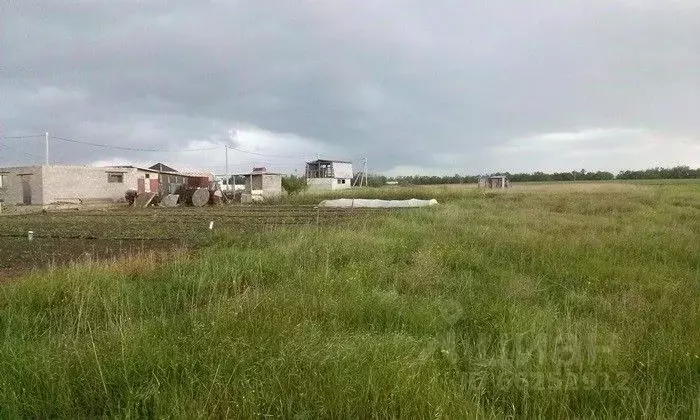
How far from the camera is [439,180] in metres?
84.2

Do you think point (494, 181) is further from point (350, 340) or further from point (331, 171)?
point (350, 340)

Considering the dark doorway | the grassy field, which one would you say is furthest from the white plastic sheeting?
the grassy field

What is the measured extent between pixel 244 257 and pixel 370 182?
65.9 m

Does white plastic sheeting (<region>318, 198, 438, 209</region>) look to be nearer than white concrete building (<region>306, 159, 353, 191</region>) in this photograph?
Yes

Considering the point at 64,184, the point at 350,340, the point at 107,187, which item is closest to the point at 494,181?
the point at 107,187

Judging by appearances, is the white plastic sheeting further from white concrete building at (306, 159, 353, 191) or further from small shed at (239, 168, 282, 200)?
white concrete building at (306, 159, 353, 191)

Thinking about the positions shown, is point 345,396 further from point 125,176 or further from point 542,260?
point 125,176

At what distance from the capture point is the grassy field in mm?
2791

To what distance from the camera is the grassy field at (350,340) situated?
9.16 feet

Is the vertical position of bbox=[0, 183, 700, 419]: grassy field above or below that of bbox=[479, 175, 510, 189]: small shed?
below

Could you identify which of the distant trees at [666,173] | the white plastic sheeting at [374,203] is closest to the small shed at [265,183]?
the white plastic sheeting at [374,203]

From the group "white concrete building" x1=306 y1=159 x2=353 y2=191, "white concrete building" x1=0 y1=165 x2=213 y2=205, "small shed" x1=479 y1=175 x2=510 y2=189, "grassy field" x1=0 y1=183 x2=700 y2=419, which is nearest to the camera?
"grassy field" x1=0 y1=183 x2=700 y2=419

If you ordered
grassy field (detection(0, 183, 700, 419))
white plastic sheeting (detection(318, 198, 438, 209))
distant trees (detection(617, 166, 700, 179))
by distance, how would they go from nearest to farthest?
grassy field (detection(0, 183, 700, 419)) → white plastic sheeting (detection(318, 198, 438, 209)) → distant trees (detection(617, 166, 700, 179))

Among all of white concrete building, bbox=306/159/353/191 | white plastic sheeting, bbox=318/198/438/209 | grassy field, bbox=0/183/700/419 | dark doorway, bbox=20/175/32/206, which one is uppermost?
white concrete building, bbox=306/159/353/191
